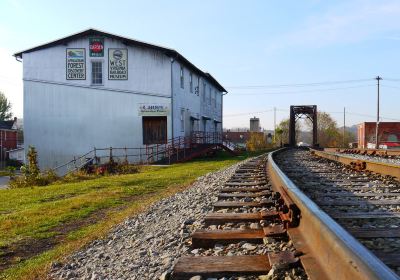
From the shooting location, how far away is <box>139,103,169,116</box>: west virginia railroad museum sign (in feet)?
95.8

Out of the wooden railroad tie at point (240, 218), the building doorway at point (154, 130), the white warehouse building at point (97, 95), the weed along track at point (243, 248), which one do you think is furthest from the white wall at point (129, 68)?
the wooden railroad tie at point (240, 218)

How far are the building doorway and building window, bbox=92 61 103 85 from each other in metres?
4.46

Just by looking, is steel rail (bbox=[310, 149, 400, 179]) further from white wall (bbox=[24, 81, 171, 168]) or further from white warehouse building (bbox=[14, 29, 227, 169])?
white wall (bbox=[24, 81, 171, 168])

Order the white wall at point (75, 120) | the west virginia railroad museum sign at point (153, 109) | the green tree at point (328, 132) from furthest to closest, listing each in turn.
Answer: the green tree at point (328, 132)
the white wall at point (75, 120)
the west virginia railroad museum sign at point (153, 109)

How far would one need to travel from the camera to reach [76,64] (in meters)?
30.4

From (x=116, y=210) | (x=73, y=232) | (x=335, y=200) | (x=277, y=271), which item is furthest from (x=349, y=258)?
(x=116, y=210)

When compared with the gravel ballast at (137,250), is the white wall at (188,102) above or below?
above

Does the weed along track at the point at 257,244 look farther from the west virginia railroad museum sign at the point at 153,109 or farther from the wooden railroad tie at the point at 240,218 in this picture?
the west virginia railroad museum sign at the point at 153,109

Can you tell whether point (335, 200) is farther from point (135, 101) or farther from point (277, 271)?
point (135, 101)

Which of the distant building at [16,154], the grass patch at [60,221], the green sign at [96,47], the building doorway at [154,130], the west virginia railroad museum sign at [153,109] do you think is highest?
the green sign at [96,47]

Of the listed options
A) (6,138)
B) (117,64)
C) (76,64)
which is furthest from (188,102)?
(6,138)

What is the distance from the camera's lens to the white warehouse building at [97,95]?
2966 centimetres

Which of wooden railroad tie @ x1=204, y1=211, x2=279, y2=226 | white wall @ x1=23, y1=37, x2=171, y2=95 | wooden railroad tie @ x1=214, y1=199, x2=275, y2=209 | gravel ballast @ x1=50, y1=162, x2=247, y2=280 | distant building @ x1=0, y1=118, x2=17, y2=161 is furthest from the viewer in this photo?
distant building @ x1=0, y1=118, x2=17, y2=161

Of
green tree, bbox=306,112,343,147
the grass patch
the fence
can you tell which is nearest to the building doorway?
the fence
